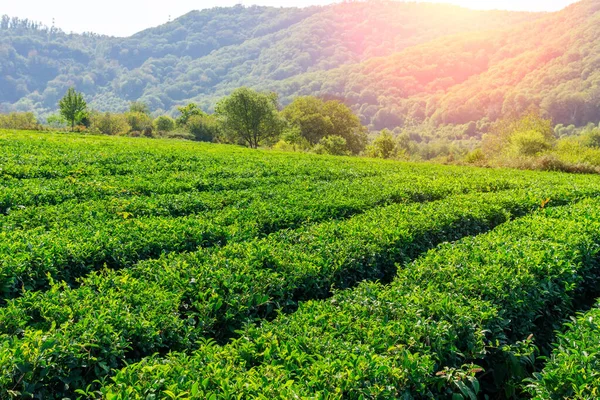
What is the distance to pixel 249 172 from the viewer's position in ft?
61.9

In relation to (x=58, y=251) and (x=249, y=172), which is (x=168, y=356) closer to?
(x=58, y=251)

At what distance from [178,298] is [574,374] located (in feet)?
15.6

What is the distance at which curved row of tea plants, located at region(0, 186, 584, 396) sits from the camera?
4215 millimetres

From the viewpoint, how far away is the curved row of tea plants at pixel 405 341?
385cm

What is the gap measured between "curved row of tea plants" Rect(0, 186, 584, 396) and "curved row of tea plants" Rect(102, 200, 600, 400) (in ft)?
1.81

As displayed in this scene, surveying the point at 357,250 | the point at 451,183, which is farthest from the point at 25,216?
the point at 451,183

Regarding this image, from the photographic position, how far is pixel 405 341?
4.69 metres

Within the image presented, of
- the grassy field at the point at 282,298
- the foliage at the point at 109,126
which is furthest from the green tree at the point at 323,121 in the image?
the grassy field at the point at 282,298

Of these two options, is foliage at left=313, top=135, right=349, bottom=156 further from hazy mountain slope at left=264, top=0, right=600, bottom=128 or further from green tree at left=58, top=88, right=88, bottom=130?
hazy mountain slope at left=264, top=0, right=600, bottom=128

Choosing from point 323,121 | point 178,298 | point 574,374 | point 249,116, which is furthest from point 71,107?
point 574,374

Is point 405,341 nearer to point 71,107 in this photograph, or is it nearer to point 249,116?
point 249,116


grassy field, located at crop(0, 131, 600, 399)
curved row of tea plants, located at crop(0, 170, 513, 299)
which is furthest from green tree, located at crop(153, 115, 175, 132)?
curved row of tea plants, located at crop(0, 170, 513, 299)

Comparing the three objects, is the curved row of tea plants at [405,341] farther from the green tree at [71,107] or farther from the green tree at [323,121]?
the green tree at [323,121]

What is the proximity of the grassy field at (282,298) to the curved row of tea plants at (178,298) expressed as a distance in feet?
0.08
